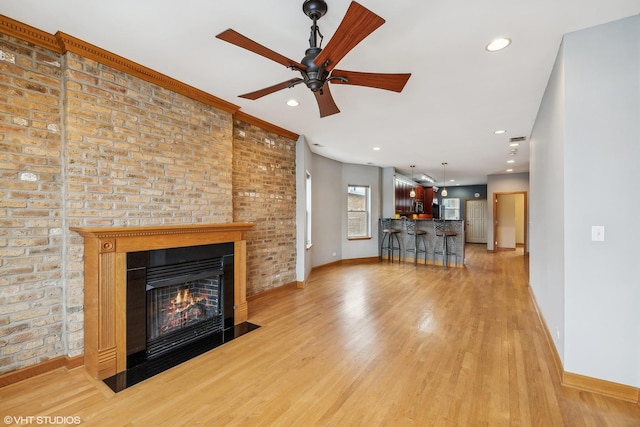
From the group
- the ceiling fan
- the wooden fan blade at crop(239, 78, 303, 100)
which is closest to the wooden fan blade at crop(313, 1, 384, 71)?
the ceiling fan

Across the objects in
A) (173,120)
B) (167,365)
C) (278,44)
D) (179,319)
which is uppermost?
(278,44)

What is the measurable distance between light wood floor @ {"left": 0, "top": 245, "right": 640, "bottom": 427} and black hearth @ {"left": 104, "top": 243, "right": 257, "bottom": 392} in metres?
0.21

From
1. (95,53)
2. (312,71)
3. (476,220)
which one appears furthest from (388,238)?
(95,53)

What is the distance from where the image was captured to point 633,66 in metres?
2.01

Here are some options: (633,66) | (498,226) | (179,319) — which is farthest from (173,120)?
(498,226)

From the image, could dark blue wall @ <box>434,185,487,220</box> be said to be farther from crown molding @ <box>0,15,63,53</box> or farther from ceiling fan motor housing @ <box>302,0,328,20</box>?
crown molding @ <box>0,15,63,53</box>

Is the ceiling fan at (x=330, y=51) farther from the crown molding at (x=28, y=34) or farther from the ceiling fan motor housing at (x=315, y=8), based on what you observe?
the crown molding at (x=28, y=34)

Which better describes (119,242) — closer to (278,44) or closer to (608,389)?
(278,44)

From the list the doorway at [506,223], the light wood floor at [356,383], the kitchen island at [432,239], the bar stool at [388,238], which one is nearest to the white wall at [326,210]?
the bar stool at [388,238]

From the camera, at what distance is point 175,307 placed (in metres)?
2.97

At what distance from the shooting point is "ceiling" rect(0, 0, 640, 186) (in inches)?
75.2

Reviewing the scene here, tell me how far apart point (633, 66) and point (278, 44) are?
2.58 meters

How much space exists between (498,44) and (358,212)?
5.87 meters

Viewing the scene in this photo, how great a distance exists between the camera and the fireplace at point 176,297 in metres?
2.57
